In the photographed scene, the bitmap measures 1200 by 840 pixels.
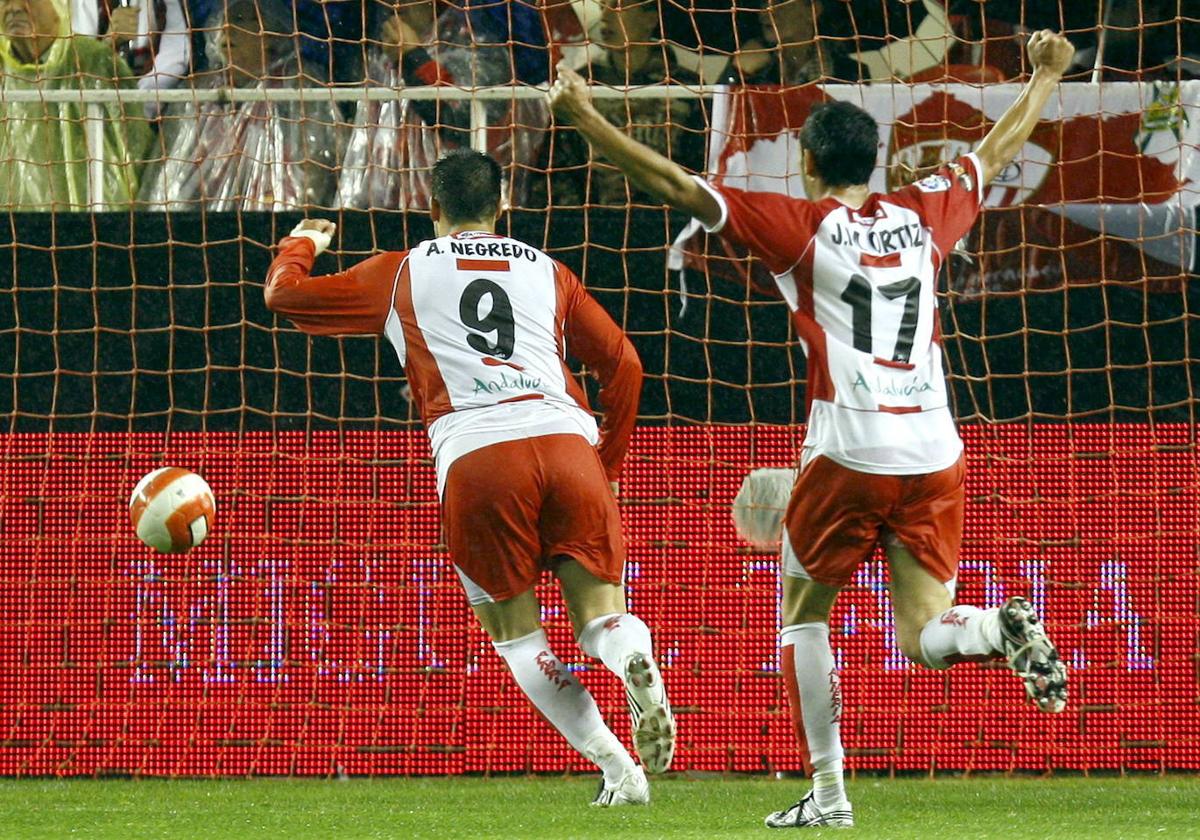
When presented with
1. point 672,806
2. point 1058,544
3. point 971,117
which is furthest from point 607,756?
point 971,117

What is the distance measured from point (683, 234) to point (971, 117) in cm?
127

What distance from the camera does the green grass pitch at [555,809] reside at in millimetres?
4793

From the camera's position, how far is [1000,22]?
817 centimetres

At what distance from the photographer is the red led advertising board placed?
6527mm

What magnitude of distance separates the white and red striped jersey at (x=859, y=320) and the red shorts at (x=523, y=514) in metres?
0.61

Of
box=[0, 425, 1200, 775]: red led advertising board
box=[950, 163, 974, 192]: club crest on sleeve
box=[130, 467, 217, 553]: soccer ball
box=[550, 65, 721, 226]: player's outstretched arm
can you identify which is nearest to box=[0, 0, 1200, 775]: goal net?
box=[0, 425, 1200, 775]: red led advertising board

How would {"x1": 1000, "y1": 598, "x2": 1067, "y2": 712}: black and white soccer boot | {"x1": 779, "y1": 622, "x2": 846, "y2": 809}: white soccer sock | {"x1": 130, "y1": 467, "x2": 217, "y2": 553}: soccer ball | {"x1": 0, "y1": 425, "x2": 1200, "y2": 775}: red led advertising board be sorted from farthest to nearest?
{"x1": 0, "y1": 425, "x2": 1200, "y2": 775}: red led advertising board → {"x1": 130, "y1": 467, "x2": 217, "y2": 553}: soccer ball → {"x1": 779, "y1": 622, "x2": 846, "y2": 809}: white soccer sock → {"x1": 1000, "y1": 598, "x2": 1067, "y2": 712}: black and white soccer boot

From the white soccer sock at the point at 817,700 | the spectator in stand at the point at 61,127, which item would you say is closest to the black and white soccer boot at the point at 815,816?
the white soccer sock at the point at 817,700

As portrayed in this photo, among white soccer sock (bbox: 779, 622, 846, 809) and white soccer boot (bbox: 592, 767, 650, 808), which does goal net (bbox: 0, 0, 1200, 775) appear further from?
white soccer sock (bbox: 779, 622, 846, 809)

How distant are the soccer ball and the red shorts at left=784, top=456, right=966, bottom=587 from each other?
2.01m

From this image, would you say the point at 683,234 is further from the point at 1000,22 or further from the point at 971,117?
the point at 1000,22

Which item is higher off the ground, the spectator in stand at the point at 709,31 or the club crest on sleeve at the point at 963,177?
the spectator in stand at the point at 709,31

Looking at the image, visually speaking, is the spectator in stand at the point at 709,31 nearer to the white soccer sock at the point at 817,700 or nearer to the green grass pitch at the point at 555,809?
the green grass pitch at the point at 555,809

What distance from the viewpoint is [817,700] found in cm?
456
